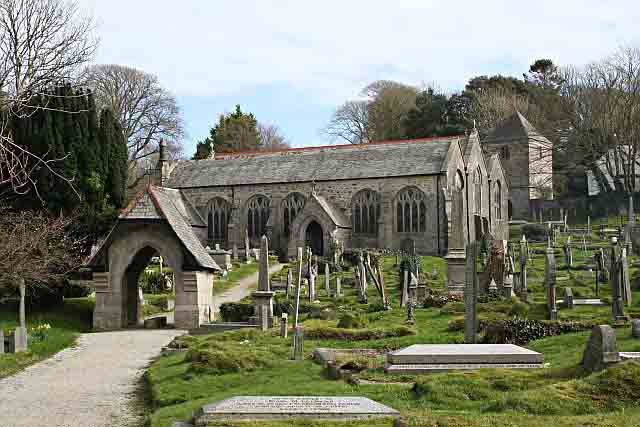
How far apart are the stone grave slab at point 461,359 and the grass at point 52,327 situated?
9.63 metres

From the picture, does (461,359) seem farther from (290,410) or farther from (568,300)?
(568,300)

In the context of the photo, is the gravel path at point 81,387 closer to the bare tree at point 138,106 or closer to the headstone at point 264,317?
the headstone at point 264,317

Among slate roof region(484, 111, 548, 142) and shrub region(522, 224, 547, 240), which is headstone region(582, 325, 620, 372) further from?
slate roof region(484, 111, 548, 142)

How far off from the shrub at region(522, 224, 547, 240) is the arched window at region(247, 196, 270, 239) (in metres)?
17.5

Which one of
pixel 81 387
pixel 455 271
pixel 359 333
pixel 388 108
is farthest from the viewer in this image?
pixel 388 108

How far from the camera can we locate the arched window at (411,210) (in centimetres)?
5150

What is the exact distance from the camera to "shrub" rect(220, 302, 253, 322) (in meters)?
29.9

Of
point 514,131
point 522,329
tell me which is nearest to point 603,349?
point 522,329

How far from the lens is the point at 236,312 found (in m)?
30.3

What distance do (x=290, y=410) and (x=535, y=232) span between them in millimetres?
49638

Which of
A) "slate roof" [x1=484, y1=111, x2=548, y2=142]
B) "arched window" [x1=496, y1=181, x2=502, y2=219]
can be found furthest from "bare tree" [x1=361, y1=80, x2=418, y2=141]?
"arched window" [x1=496, y1=181, x2=502, y2=219]

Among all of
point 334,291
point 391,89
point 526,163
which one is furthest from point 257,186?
point 391,89

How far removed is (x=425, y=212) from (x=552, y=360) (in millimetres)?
36556

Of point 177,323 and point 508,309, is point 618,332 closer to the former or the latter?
point 508,309
